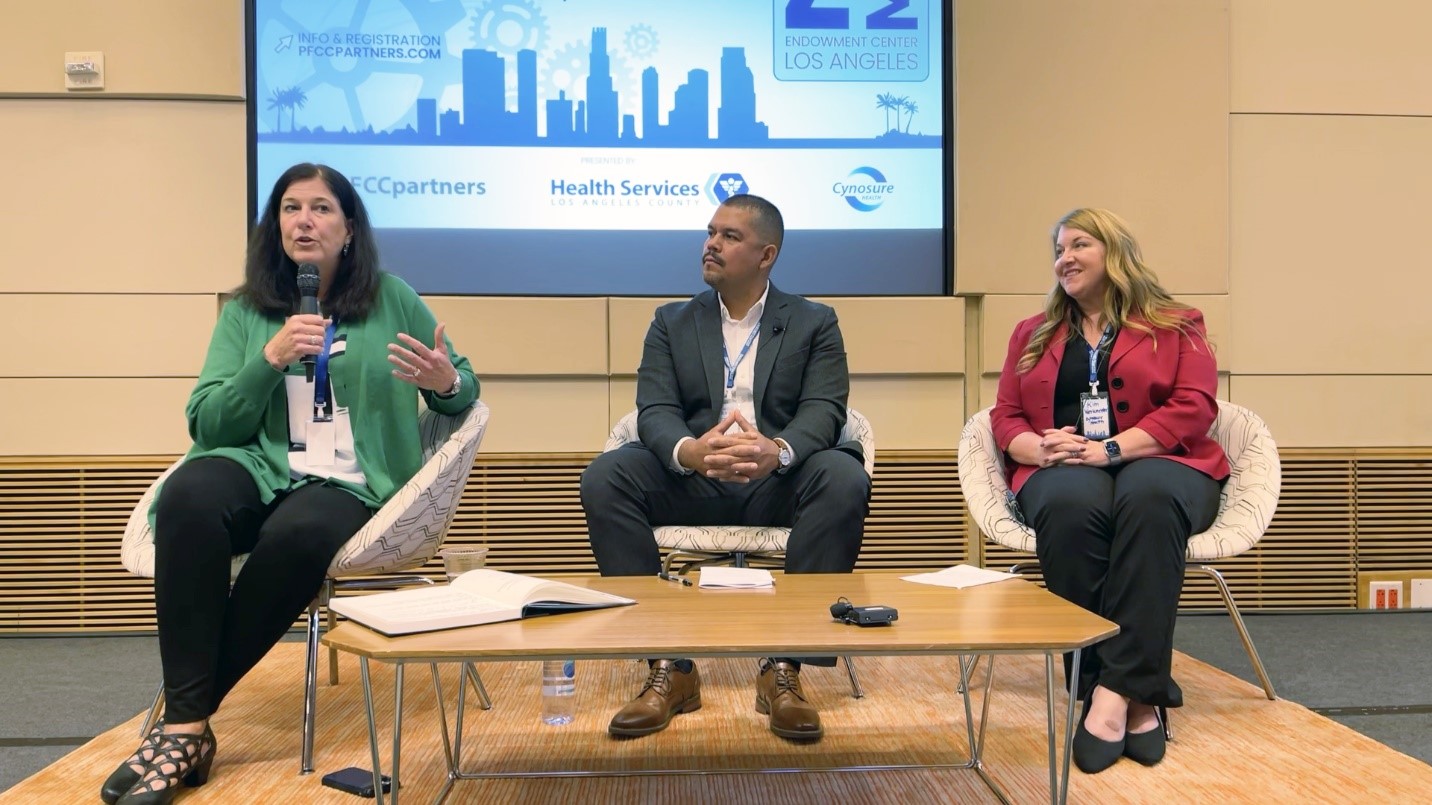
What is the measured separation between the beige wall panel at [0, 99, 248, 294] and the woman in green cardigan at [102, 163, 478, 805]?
1.47 meters

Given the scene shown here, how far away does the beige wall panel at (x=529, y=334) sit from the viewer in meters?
4.08

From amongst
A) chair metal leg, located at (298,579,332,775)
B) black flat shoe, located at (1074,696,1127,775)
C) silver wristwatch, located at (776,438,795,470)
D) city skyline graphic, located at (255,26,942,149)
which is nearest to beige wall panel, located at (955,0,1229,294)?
city skyline graphic, located at (255,26,942,149)

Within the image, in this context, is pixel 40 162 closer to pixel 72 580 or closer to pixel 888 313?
pixel 72 580

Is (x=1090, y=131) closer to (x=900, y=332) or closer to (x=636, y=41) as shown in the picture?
(x=900, y=332)

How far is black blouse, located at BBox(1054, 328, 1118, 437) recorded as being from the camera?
292 centimetres

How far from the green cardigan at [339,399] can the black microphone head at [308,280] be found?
17cm

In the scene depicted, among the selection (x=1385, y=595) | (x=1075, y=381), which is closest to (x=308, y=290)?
(x=1075, y=381)

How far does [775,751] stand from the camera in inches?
95.2

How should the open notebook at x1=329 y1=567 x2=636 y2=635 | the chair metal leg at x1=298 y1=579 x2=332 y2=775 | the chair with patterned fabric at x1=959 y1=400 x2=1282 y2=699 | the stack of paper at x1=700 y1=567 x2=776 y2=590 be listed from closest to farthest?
the open notebook at x1=329 y1=567 x2=636 y2=635 < the stack of paper at x1=700 y1=567 x2=776 y2=590 < the chair metal leg at x1=298 y1=579 x2=332 y2=775 < the chair with patterned fabric at x1=959 y1=400 x2=1282 y2=699

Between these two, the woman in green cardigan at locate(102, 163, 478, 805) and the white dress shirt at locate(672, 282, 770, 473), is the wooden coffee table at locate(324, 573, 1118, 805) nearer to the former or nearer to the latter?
the woman in green cardigan at locate(102, 163, 478, 805)

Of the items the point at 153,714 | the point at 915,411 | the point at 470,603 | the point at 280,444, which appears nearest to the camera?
the point at 470,603

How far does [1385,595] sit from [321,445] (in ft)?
12.6

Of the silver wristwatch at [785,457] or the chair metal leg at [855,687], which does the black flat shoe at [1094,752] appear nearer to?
the chair metal leg at [855,687]

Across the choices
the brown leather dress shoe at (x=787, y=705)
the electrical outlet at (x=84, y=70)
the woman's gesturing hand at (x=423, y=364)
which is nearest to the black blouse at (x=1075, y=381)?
the brown leather dress shoe at (x=787, y=705)
